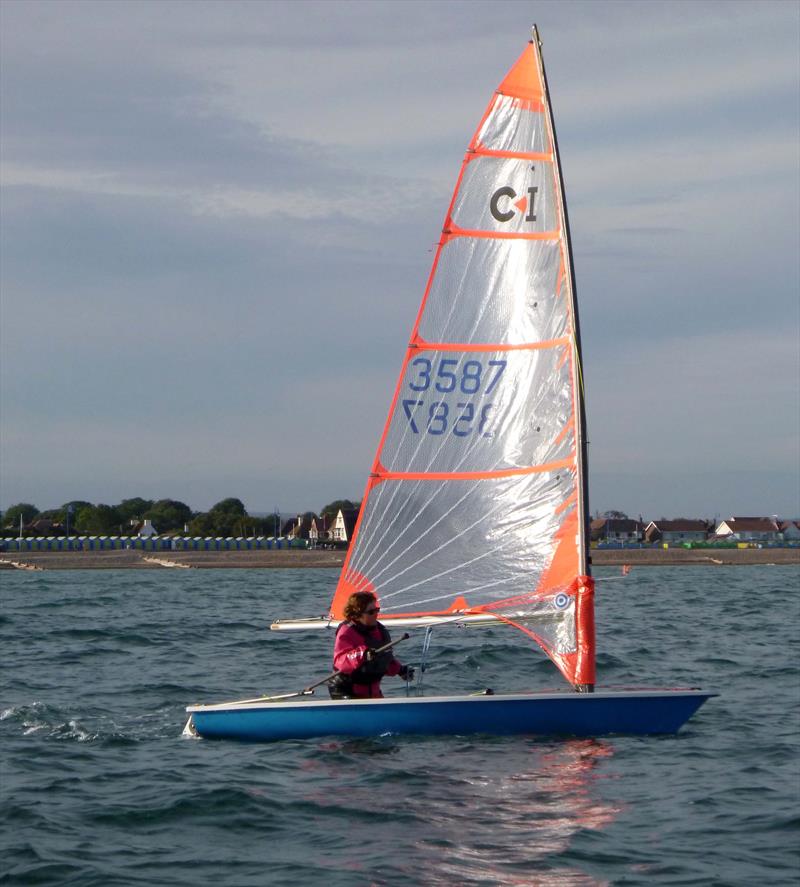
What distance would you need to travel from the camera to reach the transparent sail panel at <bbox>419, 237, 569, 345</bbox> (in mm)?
13516

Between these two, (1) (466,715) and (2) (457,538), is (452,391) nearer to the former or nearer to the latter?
(2) (457,538)

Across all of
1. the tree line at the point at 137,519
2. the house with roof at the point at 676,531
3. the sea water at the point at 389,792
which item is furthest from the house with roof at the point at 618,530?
the sea water at the point at 389,792

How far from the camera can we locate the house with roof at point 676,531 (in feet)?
474

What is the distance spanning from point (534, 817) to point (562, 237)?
652 centimetres

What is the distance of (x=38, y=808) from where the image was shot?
9852 millimetres

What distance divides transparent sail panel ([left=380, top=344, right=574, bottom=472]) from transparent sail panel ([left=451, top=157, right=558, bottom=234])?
1.43 m

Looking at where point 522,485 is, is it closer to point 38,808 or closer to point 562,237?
point 562,237

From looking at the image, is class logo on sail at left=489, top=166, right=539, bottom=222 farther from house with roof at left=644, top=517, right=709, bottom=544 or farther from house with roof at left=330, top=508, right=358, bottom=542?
house with roof at left=644, top=517, right=709, bottom=544

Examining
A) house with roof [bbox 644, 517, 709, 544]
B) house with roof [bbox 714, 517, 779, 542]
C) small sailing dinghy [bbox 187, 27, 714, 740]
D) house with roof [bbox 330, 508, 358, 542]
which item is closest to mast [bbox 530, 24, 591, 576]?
small sailing dinghy [bbox 187, 27, 714, 740]

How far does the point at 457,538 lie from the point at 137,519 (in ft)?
423

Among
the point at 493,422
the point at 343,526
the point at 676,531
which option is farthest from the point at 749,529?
the point at 493,422

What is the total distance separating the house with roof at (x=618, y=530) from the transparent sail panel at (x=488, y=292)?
13332 centimetres

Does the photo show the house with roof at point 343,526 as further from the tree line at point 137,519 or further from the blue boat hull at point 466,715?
the blue boat hull at point 466,715

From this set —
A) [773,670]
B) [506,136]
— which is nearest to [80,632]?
[773,670]
